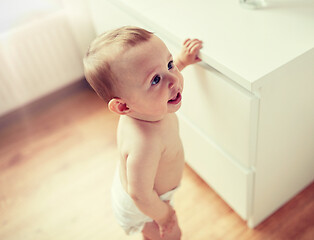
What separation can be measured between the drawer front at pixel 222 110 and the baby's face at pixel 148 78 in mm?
139

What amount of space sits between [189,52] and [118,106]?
0.72 ft

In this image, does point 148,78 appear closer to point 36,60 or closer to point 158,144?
point 158,144

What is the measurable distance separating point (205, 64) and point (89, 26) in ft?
2.95

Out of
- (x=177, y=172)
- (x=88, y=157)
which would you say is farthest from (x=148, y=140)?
(x=88, y=157)

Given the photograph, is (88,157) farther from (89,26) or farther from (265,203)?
(265,203)

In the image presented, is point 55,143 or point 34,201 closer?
point 34,201

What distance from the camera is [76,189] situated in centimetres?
140

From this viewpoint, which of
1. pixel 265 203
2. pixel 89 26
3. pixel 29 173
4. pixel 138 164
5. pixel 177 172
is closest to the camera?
pixel 138 164

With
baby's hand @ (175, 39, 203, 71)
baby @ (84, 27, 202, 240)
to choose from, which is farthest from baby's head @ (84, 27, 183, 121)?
baby's hand @ (175, 39, 203, 71)

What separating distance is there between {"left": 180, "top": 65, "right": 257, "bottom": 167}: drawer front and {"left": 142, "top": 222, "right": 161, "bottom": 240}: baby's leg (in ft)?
0.94

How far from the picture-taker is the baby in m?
0.68

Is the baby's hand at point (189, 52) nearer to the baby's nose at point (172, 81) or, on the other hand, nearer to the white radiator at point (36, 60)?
the baby's nose at point (172, 81)

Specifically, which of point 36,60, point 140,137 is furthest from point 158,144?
point 36,60

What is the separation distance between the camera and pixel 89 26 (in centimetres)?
162
